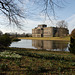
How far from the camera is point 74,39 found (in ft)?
32.3

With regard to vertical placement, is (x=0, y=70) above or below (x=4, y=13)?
below

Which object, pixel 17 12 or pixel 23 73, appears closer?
pixel 23 73

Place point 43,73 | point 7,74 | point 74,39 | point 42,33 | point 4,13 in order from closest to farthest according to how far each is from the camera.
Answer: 1. point 7,74
2. point 43,73
3. point 4,13
4. point 74,39
5. point 42,33

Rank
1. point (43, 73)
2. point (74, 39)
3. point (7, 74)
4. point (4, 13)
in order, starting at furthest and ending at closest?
point (74, 39)
point (4, 13)
point (43, 73)
point (7, 74)

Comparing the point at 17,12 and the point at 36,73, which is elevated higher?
the point at 17,12

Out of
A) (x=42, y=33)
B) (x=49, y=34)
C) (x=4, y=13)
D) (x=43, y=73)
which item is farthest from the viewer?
(x=42, y=33)

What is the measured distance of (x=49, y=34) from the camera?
3487 inches

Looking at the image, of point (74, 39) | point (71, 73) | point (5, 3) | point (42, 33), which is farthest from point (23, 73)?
point (42, 33)

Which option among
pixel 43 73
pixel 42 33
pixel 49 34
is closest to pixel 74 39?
pixel 43 73

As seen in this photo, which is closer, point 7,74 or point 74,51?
point 7,74

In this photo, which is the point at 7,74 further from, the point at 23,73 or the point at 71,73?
the point at 71,73

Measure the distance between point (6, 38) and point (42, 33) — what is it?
84385 mm

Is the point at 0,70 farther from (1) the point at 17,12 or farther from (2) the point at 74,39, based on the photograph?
(2) the point at 74,39

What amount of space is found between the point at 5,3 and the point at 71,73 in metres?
8.26
